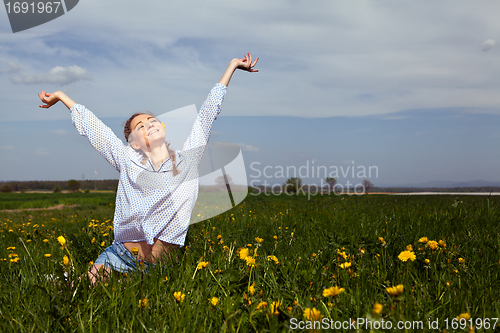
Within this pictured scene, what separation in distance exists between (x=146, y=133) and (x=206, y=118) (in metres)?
0.65

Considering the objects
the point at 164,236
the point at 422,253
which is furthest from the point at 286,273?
the point at 164,236

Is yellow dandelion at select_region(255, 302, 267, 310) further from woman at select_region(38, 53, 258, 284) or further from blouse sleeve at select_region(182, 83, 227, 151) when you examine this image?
blouse sleeve at select_region(182, 83, 227, 151)

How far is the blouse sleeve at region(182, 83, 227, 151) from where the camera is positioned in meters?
3.39

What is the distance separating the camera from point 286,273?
251cm

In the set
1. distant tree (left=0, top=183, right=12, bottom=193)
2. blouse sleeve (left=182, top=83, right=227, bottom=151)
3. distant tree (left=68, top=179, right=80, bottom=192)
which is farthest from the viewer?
distant tree (left=68, top=179, right=80, bottom=192)

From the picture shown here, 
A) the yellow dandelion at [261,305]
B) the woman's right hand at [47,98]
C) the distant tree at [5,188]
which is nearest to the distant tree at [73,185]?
the distant tree at [5,188]

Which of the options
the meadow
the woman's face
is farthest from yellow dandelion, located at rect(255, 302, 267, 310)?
the woman's face

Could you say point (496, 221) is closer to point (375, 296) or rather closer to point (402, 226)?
point (402, 226)

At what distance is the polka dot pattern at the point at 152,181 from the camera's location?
3221mm

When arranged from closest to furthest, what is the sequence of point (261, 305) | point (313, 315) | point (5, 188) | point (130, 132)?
point (313, 315) → point (261, 305) → point (130, 132) → point (5, 188)

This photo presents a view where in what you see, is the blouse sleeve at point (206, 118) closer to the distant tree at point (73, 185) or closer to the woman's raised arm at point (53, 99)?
the woman's raised arm at point (53, 99)

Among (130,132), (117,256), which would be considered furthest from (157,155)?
(117,256)

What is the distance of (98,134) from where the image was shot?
3416 millimetres

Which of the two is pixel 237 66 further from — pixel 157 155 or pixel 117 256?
pixel 117 256
